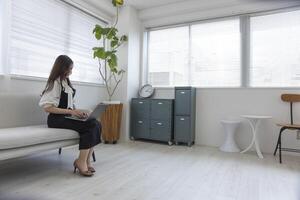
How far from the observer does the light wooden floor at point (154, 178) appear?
1712 mm

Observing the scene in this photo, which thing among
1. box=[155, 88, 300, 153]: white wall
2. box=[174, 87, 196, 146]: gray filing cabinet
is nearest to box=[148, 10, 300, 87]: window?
box=[155, 88, 300, 153]: white wall

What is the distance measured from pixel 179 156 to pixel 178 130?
2.64 ft

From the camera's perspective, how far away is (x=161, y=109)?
3.83m

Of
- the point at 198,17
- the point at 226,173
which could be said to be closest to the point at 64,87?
the point at 226,173

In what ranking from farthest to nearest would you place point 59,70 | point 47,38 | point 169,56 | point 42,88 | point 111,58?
point 169,56 → point 111,58 → point 47,38 → point 42,88 → point 59,70

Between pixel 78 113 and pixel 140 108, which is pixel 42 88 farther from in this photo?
pixel 140 108

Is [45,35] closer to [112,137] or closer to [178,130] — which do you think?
[112,137]

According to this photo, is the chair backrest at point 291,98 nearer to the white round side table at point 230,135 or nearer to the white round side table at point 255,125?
the white round side table at point 255,125

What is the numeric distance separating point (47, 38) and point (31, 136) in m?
1.76

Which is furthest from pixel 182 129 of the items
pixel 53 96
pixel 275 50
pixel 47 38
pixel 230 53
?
pixel 47 38

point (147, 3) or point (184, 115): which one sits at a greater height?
point (147, 3)

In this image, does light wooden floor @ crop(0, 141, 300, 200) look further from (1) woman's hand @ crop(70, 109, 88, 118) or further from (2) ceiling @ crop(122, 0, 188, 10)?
(2) ceiling @ crop(122, 0, 188, 10)

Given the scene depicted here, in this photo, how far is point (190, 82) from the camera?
4.07 m

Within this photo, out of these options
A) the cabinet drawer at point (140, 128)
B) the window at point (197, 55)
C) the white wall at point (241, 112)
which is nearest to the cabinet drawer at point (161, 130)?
the cabinet drawer at point (140, 128)
